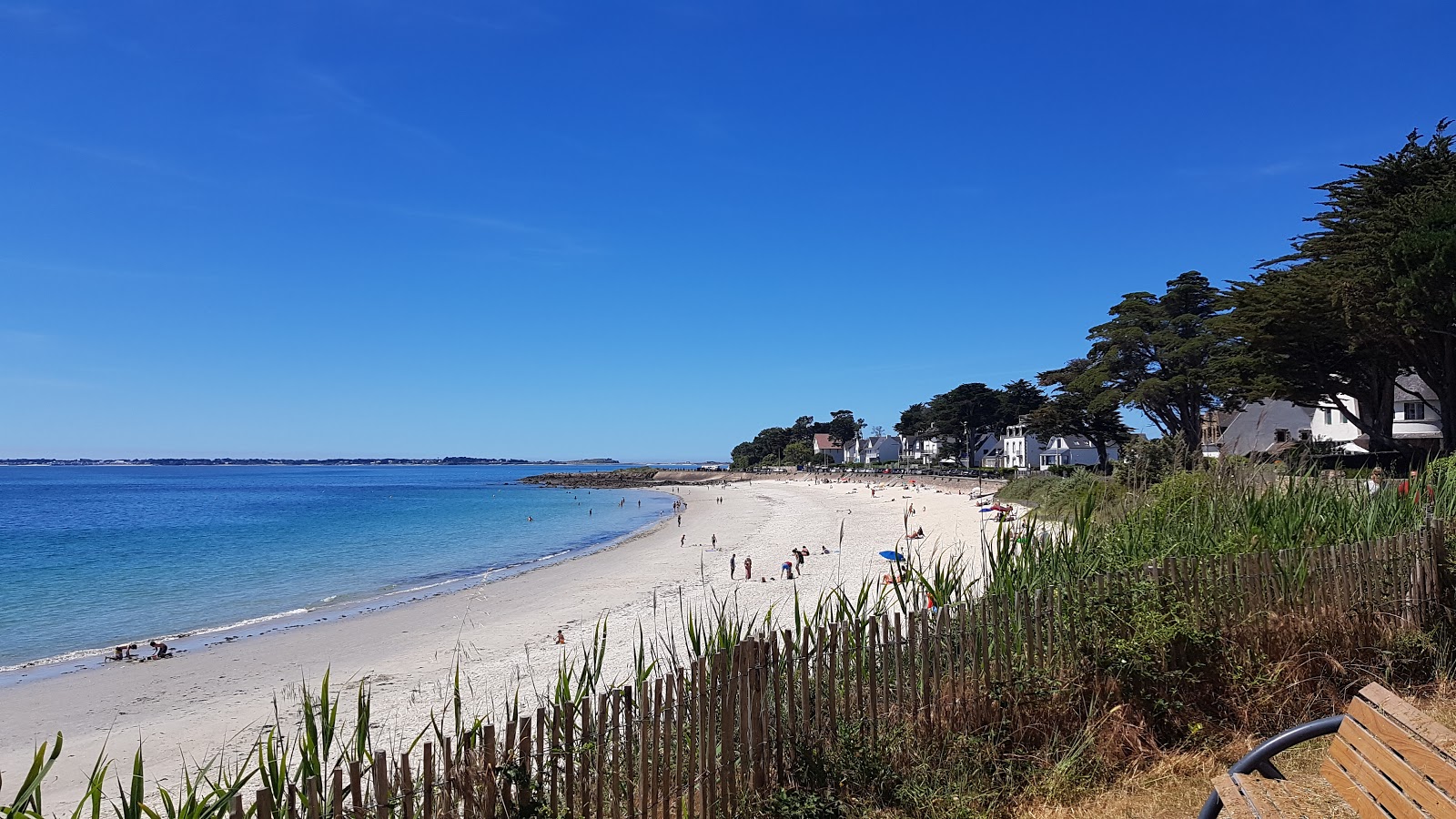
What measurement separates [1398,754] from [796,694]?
2549 mm

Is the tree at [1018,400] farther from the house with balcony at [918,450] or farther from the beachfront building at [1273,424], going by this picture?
the beachfront building at [1273,424]

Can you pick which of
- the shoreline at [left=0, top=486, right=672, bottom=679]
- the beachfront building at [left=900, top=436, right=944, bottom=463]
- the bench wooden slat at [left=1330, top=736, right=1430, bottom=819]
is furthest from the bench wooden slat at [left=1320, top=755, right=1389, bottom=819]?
the beachfront building at [left=900, top=436, right=944, bottom=463]

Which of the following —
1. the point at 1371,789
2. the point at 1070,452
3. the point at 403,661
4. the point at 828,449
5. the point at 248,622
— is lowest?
the point at 248,622

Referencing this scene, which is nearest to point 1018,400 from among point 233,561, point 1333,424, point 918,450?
point 918,450

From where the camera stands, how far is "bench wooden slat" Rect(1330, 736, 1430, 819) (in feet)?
7.97

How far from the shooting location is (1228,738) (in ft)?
17.1

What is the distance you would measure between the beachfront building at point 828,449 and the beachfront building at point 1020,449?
5711 centimetres

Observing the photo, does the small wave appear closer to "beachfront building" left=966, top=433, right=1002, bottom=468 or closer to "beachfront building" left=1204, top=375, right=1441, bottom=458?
"beachfront building" left=1204, top=375, right=1441, bottom=458

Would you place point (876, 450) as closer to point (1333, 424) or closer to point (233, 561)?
point (1333, 424)

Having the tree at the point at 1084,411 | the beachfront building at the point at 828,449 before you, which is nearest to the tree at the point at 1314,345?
the tree at the point at 1084,411

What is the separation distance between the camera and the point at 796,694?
174 inches

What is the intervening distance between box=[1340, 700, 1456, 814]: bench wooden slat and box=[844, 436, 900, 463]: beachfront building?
127298 mm

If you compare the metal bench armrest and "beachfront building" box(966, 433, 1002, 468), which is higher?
"beachfront building" box(966, 433, 1002, 468)

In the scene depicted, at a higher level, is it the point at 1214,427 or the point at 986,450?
the point at 1214,427
